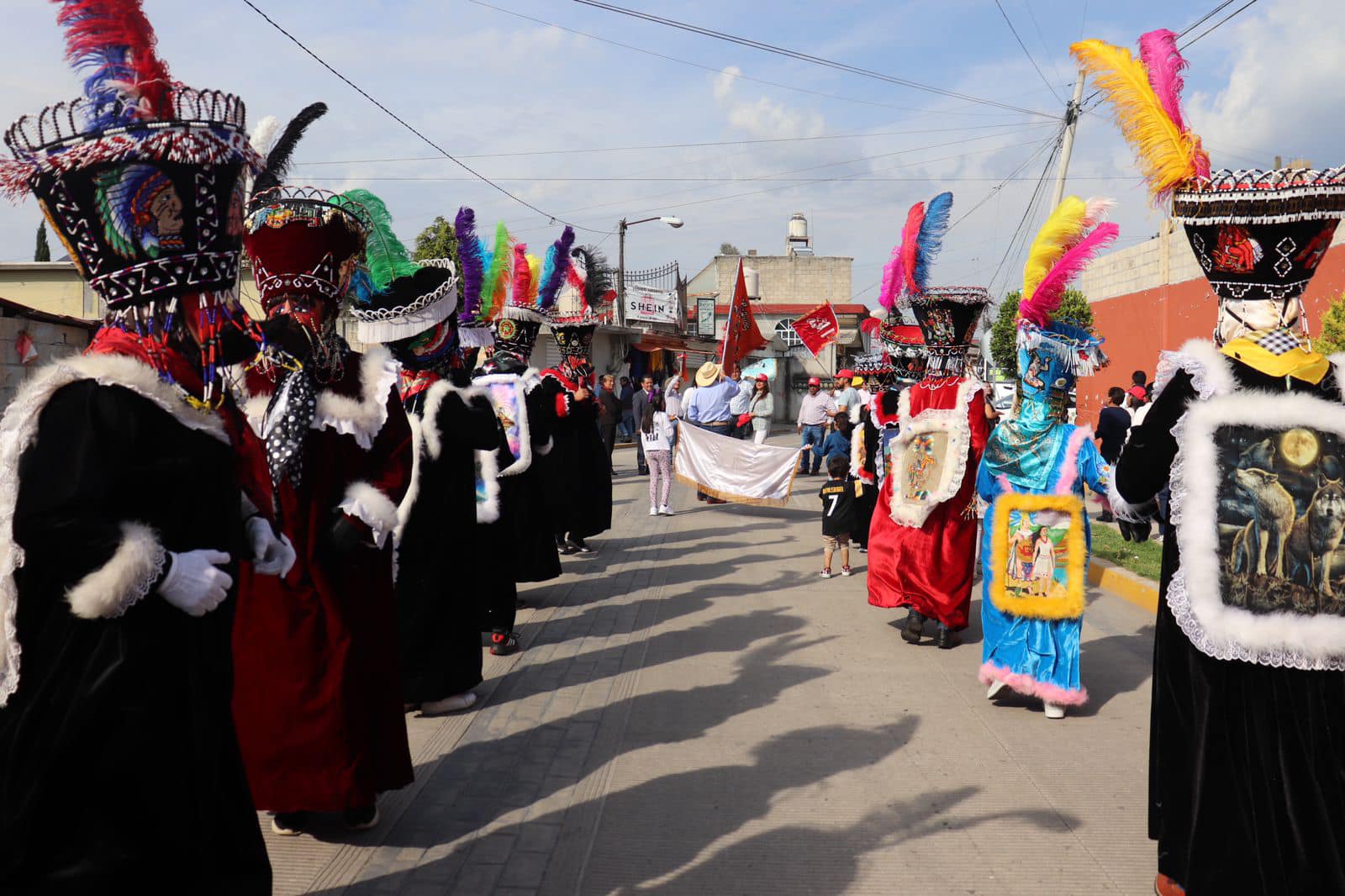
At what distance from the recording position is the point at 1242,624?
326cm

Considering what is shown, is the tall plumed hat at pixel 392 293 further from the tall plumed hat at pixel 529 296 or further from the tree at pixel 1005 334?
the tree at pixel 1005 334

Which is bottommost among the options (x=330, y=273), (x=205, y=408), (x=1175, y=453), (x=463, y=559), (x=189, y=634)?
(x=463, y=559)

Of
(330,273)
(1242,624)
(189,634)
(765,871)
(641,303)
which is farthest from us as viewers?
(641,303)

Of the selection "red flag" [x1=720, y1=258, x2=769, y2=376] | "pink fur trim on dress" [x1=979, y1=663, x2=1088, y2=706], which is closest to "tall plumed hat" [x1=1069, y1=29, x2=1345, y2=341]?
"pink fur trim on dress" [x1=979, y1=663, x2=1088, y2=706]

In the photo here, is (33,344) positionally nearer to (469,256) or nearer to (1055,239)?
(469,256)

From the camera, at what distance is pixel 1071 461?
593 cm

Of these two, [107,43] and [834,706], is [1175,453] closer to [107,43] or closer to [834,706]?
[834,706]

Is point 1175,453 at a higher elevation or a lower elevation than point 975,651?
higher

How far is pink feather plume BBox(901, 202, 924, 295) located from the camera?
8.16 meters

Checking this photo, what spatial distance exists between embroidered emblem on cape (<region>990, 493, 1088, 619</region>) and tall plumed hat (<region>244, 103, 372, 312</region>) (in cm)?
392

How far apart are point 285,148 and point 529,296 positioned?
5.42 meters

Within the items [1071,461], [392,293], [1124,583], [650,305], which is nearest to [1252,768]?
[1071,461]

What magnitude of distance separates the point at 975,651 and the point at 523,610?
3518 millimetres

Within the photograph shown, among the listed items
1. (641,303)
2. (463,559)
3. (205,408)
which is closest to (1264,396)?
(205,408)
